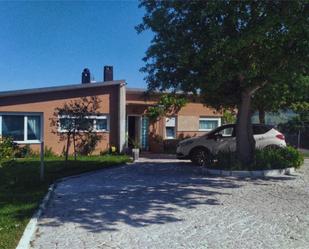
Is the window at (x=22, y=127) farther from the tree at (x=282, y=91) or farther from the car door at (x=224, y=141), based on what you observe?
the tree at (x=282, y=91)

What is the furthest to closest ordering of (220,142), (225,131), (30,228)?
(225,131), (220,142), (30,228)

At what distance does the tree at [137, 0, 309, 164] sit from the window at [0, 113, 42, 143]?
32.7ft

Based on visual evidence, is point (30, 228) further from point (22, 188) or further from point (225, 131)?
point (225, 131)

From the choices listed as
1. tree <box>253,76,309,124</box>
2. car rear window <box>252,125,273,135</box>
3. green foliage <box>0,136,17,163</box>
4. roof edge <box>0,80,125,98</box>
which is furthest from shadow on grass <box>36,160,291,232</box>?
roof edge <box>0,80,125,98</box>

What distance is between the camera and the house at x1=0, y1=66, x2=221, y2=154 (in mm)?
22344

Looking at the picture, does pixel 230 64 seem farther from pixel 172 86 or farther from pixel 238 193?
pixel 238 193

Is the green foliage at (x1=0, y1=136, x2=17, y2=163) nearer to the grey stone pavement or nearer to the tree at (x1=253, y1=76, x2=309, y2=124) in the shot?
the grey stone pavement

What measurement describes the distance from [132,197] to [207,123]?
61.8 feet

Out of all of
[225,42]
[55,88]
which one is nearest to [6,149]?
[225,42]

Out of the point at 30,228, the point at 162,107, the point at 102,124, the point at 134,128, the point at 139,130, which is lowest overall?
the point at 30,228

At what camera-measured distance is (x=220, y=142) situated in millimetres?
18609

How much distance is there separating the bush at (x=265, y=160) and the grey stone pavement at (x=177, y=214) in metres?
1.24

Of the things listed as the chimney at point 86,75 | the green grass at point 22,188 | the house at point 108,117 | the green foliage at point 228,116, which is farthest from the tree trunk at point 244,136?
the chimney at point 86,75

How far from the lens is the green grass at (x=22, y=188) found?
25.3 ft
